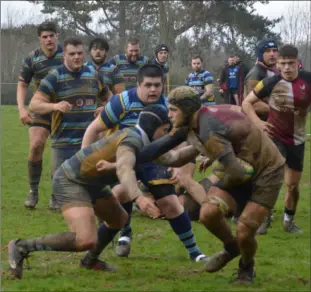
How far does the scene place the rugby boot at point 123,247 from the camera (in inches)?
321

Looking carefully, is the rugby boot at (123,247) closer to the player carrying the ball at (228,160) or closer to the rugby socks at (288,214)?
the player carrying the ball at (228,160)

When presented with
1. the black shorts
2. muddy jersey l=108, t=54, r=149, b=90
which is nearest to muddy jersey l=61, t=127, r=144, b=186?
the black shorts

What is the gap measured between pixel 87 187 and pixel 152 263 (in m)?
1.38

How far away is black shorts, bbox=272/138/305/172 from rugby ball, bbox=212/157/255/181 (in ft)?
10.0

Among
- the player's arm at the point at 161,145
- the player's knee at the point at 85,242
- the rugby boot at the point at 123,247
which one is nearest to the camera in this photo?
the player's arm at the point at 161,145

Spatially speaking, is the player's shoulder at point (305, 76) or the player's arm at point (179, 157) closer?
the player's arm at point (179, 157)

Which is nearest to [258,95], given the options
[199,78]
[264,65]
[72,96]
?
[264,65]

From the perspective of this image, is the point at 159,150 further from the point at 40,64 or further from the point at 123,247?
the point at 40,64

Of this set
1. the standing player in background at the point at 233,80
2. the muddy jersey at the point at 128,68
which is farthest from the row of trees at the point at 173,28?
the muddy jersey at the point at 128,68

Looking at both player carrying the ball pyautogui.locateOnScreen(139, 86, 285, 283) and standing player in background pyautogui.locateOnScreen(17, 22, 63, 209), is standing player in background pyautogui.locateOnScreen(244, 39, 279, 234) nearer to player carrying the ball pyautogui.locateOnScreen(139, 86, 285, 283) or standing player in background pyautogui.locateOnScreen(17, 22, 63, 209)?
standing player in background pyautogui.locateOnScreen(17, 22, 63, 209)

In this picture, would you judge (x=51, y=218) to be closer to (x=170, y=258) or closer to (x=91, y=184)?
(x=170, y=258)

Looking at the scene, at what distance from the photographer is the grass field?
22.5ft

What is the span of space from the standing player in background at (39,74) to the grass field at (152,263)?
808 mm

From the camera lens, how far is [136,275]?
7.26 meters
